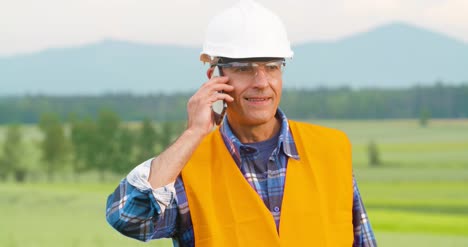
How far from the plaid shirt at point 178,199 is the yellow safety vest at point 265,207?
36mm

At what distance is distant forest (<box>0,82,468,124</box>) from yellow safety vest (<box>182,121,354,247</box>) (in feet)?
187

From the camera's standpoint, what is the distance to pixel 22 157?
143ft

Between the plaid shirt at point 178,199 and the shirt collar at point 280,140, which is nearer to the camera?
A: the plaid shirt at point 178,199

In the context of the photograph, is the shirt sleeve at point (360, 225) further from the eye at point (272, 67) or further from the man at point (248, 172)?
the eye at point (272, 67)

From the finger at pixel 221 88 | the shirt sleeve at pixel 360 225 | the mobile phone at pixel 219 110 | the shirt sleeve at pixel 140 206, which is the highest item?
the finger at pixel 221 88

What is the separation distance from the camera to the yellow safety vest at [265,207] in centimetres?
355

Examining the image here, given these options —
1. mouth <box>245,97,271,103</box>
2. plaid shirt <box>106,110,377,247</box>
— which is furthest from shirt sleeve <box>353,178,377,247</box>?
mouth <box>245,97,271,103</box>

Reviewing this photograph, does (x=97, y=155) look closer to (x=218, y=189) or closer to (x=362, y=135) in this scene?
(x=362, y=135)

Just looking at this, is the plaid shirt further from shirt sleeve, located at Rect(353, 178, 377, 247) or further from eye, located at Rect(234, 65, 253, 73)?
eye, located at Rect(234, 65, 253, 73)

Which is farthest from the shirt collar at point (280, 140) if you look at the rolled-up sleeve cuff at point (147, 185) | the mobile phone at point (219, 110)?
the rolled-up sleeve cuff at point (147, 185)

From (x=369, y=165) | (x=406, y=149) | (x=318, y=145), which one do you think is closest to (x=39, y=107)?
(x=406, y=149)

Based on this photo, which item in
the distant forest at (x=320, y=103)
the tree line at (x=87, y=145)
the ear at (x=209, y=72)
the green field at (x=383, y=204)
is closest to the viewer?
the ear at (x=209, y=72)

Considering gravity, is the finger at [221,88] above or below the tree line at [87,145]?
above

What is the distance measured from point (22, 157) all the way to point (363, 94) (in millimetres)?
32443
